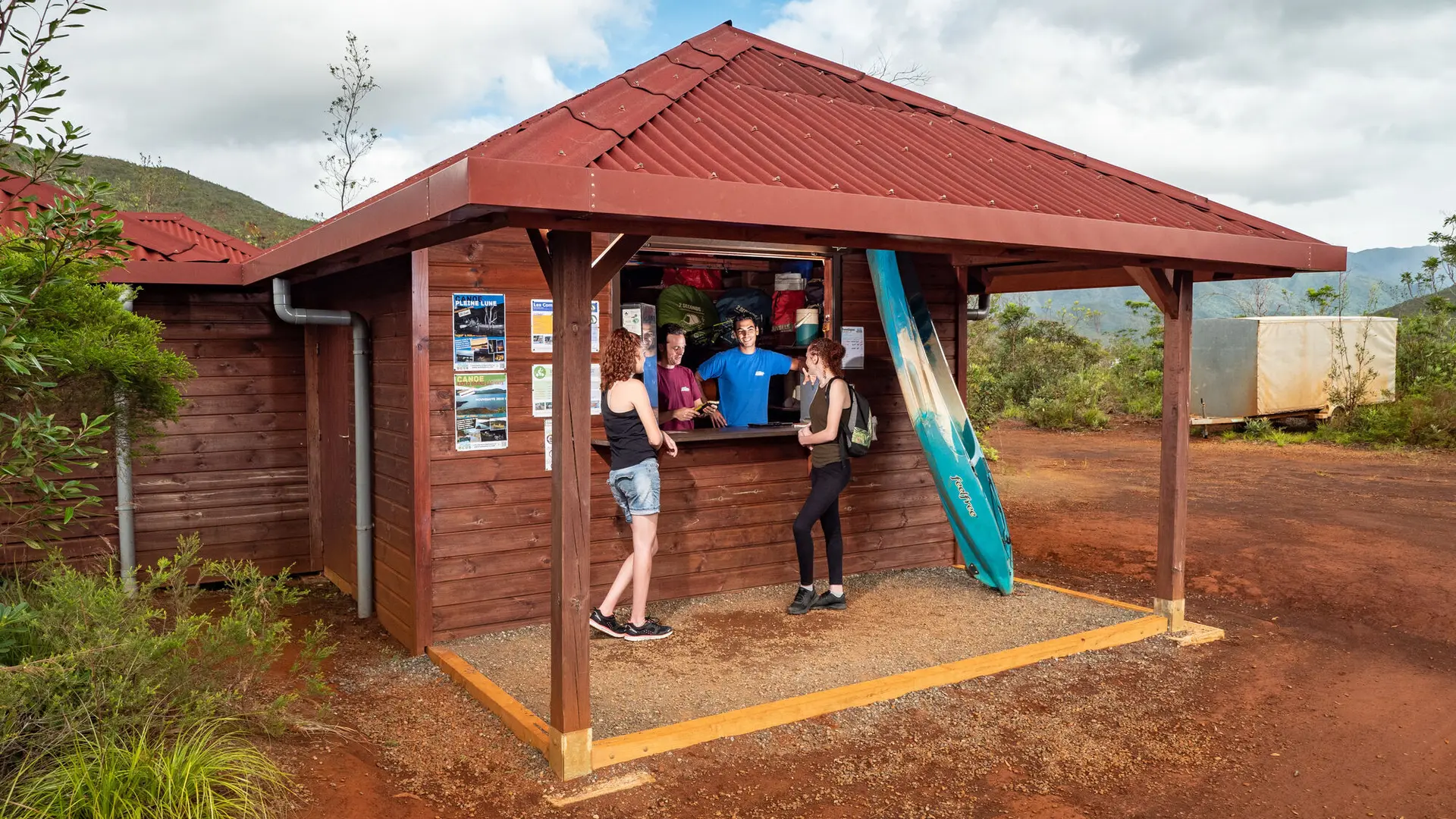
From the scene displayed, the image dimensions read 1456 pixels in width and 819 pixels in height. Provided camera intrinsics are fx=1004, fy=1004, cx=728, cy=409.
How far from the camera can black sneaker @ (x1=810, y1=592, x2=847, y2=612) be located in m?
6.47

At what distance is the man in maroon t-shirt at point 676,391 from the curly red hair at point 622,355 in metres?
1.32

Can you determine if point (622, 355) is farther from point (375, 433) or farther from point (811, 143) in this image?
point (375, 433)

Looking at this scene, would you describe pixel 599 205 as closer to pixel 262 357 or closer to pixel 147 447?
pixel 147 447

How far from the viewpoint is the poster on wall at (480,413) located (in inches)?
228

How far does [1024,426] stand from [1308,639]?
14.3m

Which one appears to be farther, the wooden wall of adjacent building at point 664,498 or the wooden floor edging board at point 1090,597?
the wooden floor edging board at point 1090,597

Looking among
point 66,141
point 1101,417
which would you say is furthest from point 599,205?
point 1101,417

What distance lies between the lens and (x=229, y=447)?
7.71 metres

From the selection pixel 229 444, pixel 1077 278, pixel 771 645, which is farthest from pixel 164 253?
pixel 1077 278

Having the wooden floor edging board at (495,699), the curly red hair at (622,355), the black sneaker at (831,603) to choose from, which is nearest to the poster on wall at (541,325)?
the curly red hair at (622,355)

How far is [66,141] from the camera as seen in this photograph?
3598 millimetres

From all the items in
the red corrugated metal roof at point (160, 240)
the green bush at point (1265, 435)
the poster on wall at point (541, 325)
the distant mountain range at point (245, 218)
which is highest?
the distant mountain range at point (245, 218)

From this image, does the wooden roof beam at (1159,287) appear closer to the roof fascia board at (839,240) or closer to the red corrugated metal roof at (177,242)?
the roof fascia board at (839,240)

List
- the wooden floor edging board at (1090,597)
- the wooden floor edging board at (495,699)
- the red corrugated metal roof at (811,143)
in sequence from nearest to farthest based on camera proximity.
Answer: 1. the red corrugated metal roof at (811,143)
2. the wooden floor edging board at (495,699)
3. the wooden floor edging board at (1090,597)
